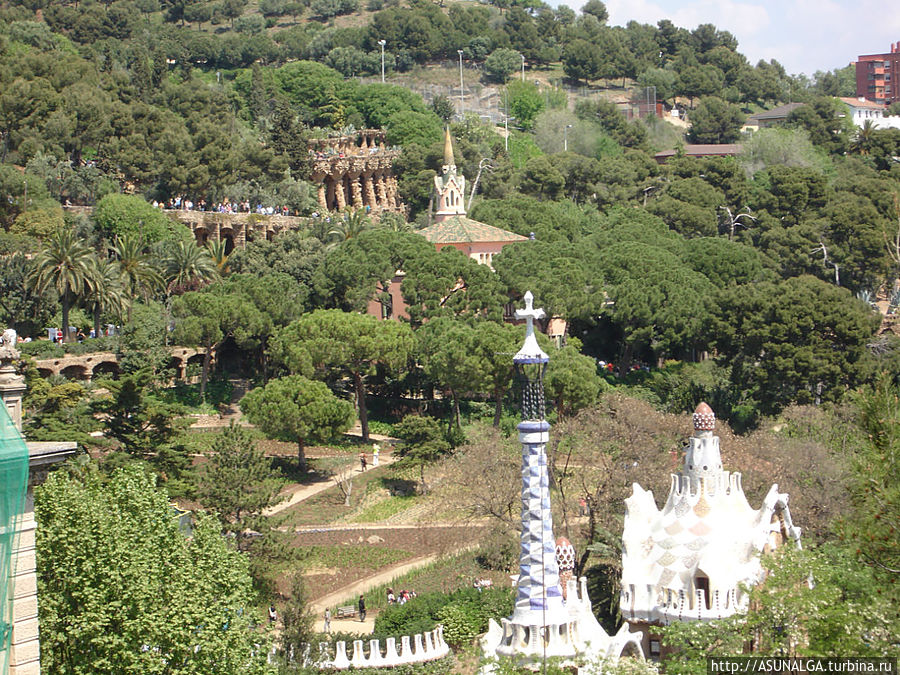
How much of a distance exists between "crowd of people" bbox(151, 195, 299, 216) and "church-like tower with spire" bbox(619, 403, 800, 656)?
4181 cm

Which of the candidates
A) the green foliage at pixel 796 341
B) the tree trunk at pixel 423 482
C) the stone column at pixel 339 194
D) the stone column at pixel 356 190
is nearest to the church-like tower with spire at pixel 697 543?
the tree trunk at pixel 423 482

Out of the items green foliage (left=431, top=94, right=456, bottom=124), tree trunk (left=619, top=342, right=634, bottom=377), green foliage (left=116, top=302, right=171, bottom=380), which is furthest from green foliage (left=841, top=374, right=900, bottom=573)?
green foliage (left=431, top=94, right=456, bottom=124)

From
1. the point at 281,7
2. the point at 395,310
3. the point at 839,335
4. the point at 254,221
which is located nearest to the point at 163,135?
the point at 254,221

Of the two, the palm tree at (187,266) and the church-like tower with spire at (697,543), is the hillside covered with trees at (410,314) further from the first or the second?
the church-like tower with spire at (697,543)

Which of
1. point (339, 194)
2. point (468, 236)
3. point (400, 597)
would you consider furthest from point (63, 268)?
point (339, 194)

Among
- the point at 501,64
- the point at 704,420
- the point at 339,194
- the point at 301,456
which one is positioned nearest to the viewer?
the point at 704,420

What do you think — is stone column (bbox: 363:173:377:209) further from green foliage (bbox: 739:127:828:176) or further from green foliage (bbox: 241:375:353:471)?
green foliage (bbox: 241:375:353:471)

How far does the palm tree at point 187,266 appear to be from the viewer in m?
61.5

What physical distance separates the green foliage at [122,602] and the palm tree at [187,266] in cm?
3769

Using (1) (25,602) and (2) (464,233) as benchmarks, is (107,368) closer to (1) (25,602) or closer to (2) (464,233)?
(2) (464,233)

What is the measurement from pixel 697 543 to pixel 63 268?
31780 millimetres

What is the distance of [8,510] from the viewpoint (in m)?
16.8

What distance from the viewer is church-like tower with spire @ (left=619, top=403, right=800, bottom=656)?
3319cm

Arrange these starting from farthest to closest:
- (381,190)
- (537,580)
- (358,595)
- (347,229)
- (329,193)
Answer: (381,190)
(329,193)
(347,229)
(358,595)
(537,580)
